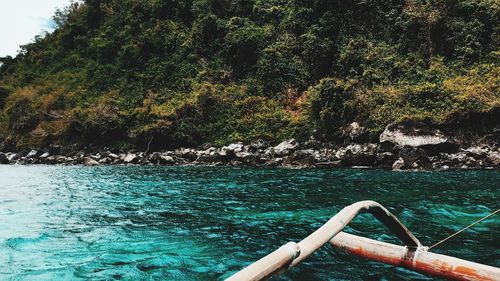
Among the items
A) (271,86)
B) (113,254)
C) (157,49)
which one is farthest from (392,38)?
(113,254)

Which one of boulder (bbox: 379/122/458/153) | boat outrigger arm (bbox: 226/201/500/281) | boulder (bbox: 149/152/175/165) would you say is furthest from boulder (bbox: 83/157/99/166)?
boat outrigger arm (bbox: 226/201/500/281)

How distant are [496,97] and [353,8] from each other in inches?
559

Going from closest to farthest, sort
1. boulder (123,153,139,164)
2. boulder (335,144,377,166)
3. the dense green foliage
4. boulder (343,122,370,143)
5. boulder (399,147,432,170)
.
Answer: boulder (399,147,432,170) → boulder (335,144,377,166) → boulder (343,122,370,143) → the dense green foliage → boulder (123,153,139,164)

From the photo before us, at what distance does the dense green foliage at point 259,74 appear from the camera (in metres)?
20.8

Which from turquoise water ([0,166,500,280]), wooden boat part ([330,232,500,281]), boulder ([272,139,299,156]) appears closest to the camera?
wooden boat part ([330,232,500,281])

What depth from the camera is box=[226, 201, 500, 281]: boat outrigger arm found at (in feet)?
5.93

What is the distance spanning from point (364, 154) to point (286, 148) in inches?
188

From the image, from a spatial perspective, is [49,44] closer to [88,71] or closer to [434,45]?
[88,71]

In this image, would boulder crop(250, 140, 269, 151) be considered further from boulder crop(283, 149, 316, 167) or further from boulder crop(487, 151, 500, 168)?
boulder crop(487, 151, 500, 168)

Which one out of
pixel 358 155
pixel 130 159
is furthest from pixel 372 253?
pixel 130 159

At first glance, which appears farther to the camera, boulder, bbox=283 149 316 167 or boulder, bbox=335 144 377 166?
boulder, bbox=283 149 316 167

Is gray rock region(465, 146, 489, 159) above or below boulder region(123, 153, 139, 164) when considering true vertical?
above

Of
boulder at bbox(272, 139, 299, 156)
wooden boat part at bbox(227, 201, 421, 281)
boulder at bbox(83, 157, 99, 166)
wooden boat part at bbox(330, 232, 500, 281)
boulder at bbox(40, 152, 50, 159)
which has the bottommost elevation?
boulder at bbox(83, 157, 99, 166)

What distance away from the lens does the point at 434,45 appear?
2377 centimetres
